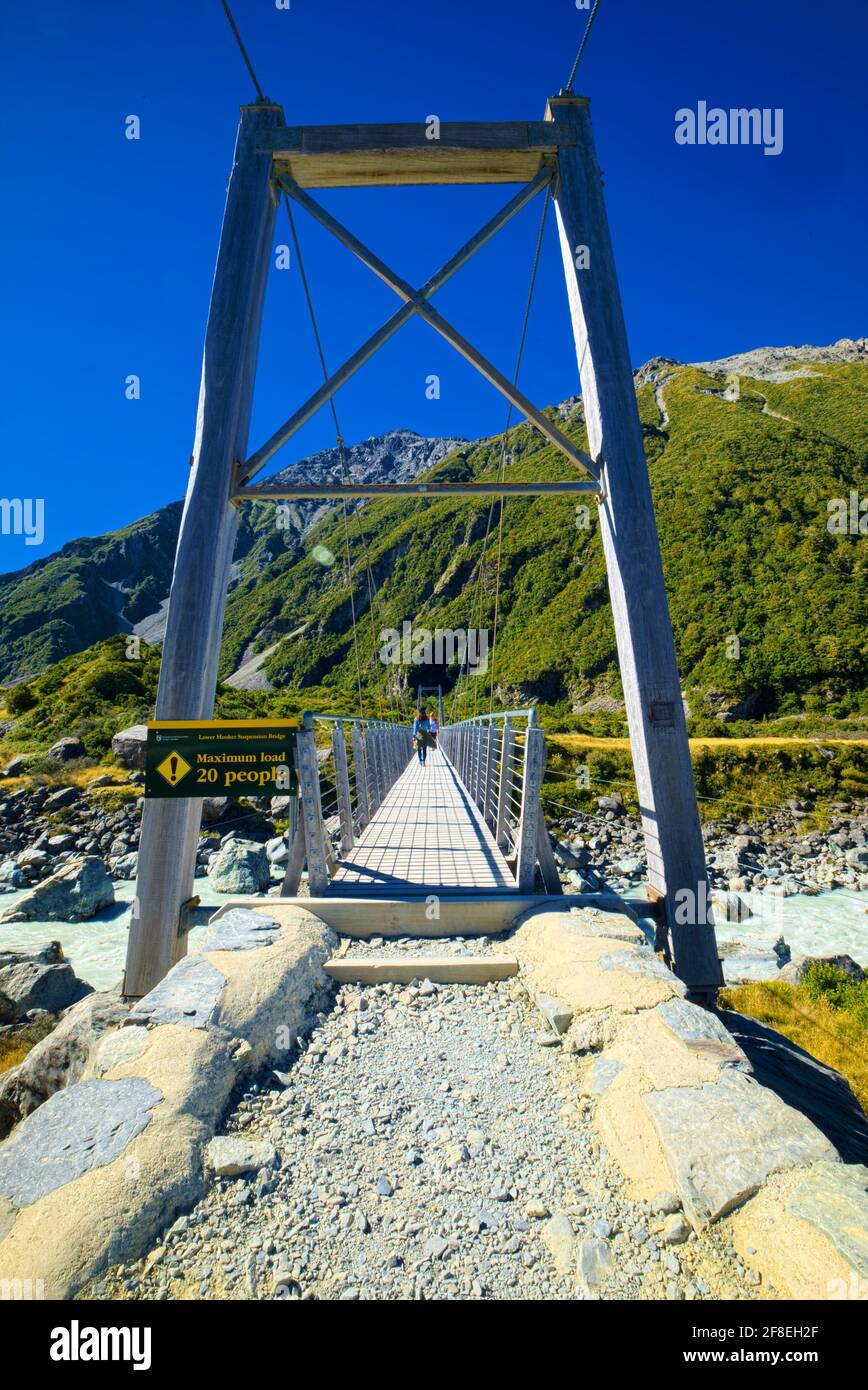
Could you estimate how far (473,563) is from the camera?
241 ft

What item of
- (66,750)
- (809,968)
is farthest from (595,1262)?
(66,750)

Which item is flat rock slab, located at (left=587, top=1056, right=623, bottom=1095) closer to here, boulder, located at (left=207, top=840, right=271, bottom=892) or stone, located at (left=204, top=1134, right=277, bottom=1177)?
stone, located at (left=204, top=1134, right=277, bottom=1177)

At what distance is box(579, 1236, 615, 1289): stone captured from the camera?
4.66 feet

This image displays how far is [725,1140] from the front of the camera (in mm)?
1623

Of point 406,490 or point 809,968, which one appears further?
point 809,968

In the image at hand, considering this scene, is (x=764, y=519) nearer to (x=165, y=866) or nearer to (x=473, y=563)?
(x=473, y=563)

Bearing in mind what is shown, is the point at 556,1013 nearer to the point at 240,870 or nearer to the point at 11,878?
the point at 240,870

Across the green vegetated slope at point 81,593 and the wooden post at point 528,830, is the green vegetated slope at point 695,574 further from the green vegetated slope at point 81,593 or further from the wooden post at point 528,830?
the green vegetated slope at point 81,593

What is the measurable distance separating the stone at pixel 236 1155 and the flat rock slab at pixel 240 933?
1114 mm

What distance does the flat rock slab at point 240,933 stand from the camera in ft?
9.68

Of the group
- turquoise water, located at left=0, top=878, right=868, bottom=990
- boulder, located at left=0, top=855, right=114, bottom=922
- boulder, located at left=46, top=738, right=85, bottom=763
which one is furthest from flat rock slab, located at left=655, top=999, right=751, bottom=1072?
boulder, located at left=46, top=738, right=85, bottom=763

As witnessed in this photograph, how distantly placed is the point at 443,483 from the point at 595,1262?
12.0ft

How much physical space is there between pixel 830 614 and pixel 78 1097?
149 feet
